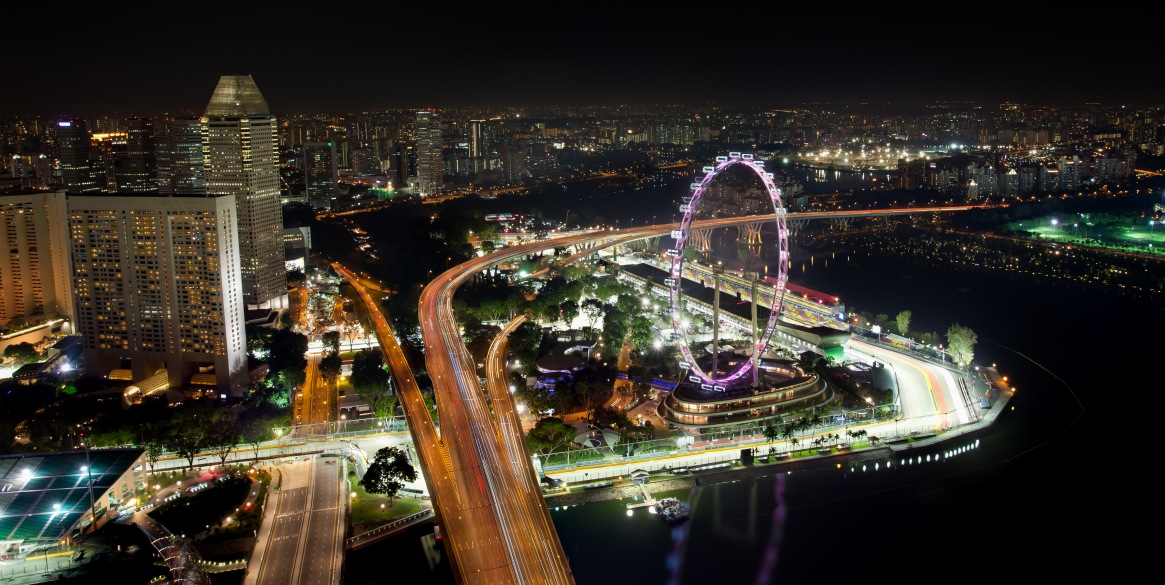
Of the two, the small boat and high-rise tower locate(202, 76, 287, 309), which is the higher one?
high-rise tower locate(202, 76, 287, 309)

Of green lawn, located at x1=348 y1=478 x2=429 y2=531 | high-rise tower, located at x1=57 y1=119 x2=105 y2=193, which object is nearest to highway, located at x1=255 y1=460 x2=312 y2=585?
green lawn, located at x1=348 y1=478 x2=429 y2=531

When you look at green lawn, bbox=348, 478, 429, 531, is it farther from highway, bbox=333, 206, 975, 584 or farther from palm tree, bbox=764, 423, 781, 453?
palm tree, bbox=764, 423, 781, 453

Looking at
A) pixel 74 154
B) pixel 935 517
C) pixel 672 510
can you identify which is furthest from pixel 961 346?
pixel 74 154

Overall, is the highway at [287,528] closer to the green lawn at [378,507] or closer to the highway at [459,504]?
the green lawn at [378,507]

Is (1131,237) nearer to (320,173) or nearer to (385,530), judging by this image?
(385,530)

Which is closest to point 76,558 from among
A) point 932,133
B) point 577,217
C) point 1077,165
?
point 577,217

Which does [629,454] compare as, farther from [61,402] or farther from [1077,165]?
[1077,165]

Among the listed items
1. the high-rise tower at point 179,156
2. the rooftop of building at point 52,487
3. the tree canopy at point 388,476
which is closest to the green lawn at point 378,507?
the tree canopy at point 388,476
